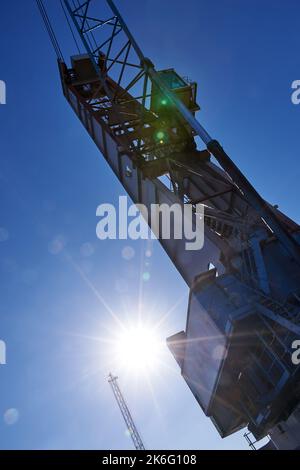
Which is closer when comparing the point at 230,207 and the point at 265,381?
the point at 265,381

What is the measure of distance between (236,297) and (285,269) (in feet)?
A: 4.93

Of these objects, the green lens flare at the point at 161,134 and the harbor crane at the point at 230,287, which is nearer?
the harbor crane at the point at 230,287

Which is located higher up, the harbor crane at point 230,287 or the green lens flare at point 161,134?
the green lens flare at point 161,134

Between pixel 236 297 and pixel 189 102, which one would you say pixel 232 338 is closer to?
pixel 236 297

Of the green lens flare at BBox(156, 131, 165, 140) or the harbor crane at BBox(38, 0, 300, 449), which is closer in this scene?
the harbor crane at BBox(38, 0, 300, 449)

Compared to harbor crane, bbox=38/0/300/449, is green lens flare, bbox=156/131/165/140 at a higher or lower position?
higher

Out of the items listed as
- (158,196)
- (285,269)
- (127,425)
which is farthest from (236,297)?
(127,425)

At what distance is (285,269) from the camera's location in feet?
26.6

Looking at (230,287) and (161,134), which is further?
(161,134)

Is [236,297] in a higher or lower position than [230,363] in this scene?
higher

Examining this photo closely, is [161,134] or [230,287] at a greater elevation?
[161,134]
